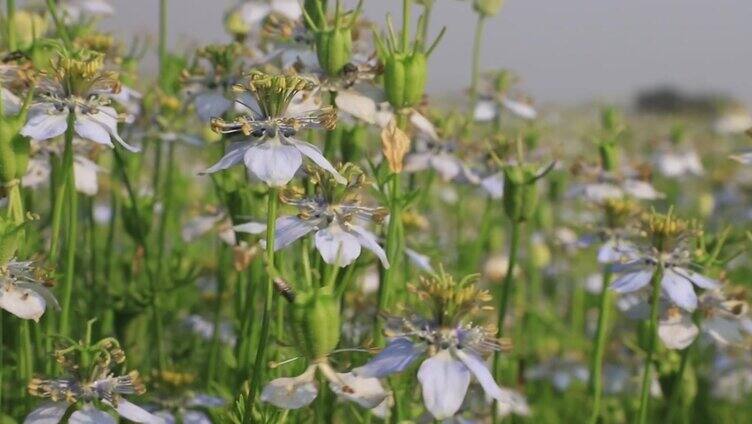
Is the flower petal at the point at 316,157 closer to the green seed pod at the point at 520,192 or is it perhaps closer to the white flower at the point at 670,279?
the green seed pod at the point at 520,192

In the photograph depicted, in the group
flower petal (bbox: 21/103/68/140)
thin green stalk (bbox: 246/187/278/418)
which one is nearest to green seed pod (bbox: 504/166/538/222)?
thin green stalk (bbox: 246/187/278/418)

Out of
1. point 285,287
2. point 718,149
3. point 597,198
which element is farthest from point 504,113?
point 718,149

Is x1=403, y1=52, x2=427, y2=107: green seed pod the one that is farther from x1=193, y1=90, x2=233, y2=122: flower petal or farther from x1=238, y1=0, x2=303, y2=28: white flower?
x1=238, y1=0, x2=303, y2=28: white flower

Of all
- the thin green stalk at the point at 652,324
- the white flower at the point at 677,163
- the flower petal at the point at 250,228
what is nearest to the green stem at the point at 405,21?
the flower petal at the point at 250,228

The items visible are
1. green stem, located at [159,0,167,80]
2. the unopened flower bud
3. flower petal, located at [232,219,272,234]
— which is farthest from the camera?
green stem, located at [159,0,167,80]

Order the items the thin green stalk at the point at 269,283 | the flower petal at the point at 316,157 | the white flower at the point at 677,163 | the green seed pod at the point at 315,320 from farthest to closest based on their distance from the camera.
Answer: the white flower at the point at 677,163, the flower petal at the point at 316,157, the thin green stalk at the point at 269,283, the green seed pod at the point at 315,320

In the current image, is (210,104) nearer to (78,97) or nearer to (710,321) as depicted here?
(78,97)
